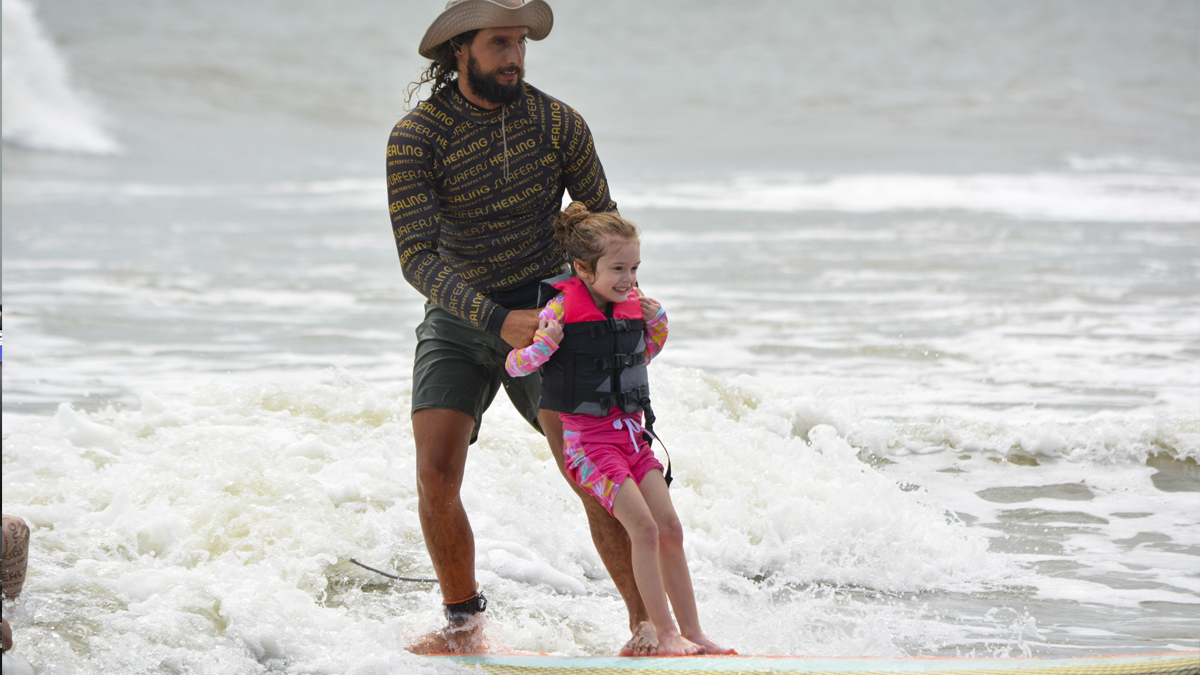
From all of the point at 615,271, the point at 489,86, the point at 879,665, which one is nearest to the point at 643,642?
the point at 879,665

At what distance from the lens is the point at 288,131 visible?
33.4 meters

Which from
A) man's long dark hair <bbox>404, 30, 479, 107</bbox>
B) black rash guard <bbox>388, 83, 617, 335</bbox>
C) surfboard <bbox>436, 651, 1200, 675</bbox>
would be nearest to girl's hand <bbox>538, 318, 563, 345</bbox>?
black rash guard <bbox>388, 83, 617, 335</bbox>

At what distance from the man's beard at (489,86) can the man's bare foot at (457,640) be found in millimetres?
1758

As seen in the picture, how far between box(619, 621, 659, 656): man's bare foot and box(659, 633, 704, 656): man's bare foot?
0.23 ft

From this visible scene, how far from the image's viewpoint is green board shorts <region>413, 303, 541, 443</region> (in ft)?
12.6

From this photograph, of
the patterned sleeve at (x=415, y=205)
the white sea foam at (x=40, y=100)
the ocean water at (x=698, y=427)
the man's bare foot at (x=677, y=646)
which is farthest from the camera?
the white sea foam at (x=40, y=100)

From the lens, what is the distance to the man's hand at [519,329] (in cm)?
354

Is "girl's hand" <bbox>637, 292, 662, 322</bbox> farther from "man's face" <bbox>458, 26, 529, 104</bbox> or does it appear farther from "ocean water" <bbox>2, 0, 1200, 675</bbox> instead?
"ocean water" <bbox>2, 0, 1200, 675</bbox>

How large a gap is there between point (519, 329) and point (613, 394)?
35 cm

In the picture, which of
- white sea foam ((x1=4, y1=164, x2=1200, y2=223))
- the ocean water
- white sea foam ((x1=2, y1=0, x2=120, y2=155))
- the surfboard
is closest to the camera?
the surfboard

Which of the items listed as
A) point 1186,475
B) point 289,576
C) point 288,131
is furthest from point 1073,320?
point 288,131

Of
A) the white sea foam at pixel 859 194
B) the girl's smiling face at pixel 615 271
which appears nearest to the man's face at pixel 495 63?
the girl's smiling face at pixel 615 271

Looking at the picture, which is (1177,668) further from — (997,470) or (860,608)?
(997,470)

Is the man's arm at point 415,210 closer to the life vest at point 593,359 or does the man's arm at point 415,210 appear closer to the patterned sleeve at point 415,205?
the patterned sleeve at point 415,205
